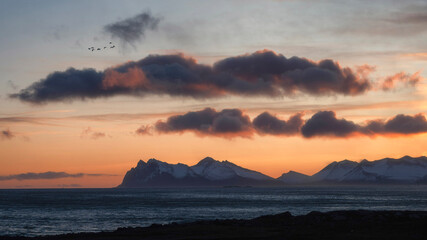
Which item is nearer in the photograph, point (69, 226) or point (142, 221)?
point (69, 226)

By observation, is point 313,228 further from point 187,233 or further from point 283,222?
point 187,233

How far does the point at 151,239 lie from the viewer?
4878cm

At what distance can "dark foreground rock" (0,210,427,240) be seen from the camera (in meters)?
46.8

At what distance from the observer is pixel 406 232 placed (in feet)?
155

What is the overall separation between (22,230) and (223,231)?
35020 millimetres

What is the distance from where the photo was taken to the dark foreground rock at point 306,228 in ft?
154

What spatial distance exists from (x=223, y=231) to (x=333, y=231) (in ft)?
A: 34.1

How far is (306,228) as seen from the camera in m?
51.8

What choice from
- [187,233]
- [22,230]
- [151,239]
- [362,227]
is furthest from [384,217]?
[22,230]

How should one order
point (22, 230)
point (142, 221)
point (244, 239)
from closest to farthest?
point (244, 239) → point (22, 230) → point (142, 221)

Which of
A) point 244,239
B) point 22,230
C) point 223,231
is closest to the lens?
point 244,239

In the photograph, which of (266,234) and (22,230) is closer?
(266,234)

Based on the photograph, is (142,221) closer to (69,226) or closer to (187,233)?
(69,226)

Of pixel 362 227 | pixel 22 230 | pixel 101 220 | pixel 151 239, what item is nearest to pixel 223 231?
pixel 151 239
